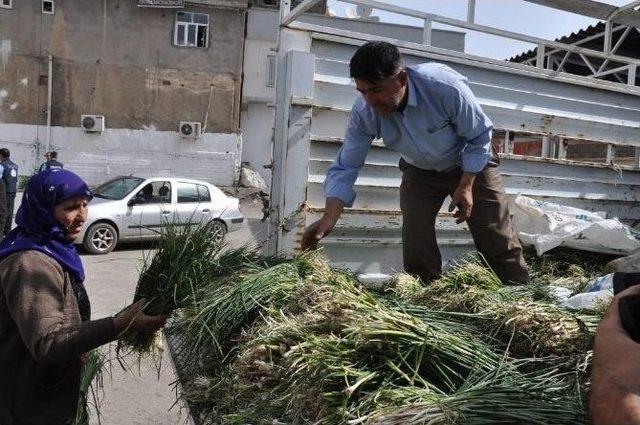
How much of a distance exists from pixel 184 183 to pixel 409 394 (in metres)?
9.34

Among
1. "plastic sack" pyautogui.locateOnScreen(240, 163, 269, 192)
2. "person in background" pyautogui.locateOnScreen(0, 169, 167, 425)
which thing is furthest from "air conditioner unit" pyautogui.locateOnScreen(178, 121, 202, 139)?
"person in background" pyautogui.locateOnScreen(0, 169, 167, 425)

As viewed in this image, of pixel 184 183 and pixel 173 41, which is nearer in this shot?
pixel 184 183

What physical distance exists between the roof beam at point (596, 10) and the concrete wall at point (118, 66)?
18818mm

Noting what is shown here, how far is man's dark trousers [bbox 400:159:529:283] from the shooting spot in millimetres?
3203

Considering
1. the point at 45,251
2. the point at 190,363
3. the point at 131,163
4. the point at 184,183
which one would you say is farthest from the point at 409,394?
the point at 131,163

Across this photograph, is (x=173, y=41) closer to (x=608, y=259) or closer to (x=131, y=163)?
(x=131, y=163)

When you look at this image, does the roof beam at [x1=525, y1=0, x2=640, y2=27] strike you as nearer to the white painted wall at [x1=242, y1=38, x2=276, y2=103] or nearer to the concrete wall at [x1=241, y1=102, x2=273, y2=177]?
the white painted wall at [x1=242, y1=38, x2=276, y2=103]

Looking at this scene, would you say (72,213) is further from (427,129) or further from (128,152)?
(128,152)

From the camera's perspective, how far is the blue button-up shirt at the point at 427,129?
285 centimetres

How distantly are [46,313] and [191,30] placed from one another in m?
21.3

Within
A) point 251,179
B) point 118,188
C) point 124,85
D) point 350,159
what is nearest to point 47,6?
point 124,85

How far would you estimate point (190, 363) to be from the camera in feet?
6.79

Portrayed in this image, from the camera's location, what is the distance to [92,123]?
20484mm

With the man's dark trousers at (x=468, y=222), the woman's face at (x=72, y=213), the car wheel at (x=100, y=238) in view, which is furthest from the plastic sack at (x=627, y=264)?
the car wheel at (x=100, y=238)
